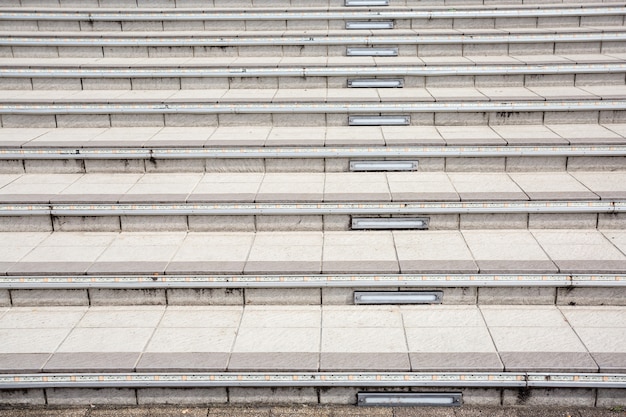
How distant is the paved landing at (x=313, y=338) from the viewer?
394cm

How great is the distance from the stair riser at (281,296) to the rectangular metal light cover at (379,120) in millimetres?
2234

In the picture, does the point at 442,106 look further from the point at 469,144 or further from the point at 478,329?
the point at 478,329

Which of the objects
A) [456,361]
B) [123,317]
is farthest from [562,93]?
[123,317]

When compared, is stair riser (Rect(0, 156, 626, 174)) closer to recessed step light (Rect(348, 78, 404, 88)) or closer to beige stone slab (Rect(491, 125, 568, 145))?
beige stone slab (Rect(491, 125, 568, 145))

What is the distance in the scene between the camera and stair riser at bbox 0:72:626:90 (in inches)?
263

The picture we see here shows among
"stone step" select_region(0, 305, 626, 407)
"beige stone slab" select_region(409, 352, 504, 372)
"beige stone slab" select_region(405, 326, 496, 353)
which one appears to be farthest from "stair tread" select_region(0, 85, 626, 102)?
"beige stone slab" select_region(409, 352, 504, 372)

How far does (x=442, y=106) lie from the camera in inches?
244

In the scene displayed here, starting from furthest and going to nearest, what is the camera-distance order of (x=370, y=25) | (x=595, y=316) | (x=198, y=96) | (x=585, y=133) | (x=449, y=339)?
1. (x=370, y=25)
2. (x=198, y=96)
3. (x=585, y=133)
4. (x=595, y=316)
5. (x=449, y=339)

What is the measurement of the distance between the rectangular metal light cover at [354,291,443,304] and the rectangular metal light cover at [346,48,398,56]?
362cm

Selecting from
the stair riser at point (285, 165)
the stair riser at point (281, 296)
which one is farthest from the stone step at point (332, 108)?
the stair riser at point (281, 296)

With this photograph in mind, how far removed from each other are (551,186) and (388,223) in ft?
4.56

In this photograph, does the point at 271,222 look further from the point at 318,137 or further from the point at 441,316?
the point at 441,316

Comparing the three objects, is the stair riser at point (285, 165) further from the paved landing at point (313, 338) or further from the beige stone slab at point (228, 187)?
the paved landing at point (313, 338)

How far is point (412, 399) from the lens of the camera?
3.90 m
